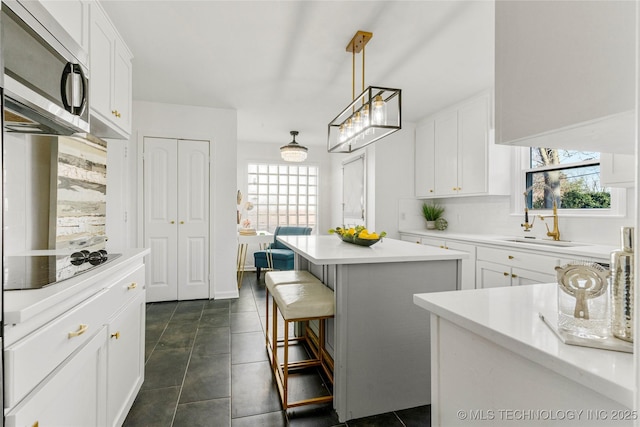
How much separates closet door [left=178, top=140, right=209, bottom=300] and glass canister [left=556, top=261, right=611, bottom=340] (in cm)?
394

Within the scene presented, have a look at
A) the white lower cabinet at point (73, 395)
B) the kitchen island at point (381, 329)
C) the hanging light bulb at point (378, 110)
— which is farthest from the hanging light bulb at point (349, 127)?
the white lower cabinet at point (73, 395)

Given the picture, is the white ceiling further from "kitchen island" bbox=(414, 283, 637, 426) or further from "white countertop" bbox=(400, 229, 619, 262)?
"kitchen island" bbox=(414, 283, 637, 426)

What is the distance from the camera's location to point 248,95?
143 inches

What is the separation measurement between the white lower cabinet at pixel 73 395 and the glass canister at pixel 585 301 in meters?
1.28

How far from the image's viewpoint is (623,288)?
0.60 metres

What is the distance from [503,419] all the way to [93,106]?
2.27 metres

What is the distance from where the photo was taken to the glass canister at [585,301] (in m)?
0.64

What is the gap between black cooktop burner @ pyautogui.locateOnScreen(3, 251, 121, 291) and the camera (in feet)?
3.37

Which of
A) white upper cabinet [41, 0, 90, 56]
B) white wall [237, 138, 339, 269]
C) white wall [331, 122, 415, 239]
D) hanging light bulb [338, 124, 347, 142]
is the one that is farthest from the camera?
white wall [237, 138, 339, 269]

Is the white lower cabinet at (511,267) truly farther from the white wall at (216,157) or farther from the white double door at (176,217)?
the white double door at (176,217)

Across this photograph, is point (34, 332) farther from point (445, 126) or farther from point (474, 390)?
point (445, 126)

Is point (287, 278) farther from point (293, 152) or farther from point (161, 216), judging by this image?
point (293, 152)

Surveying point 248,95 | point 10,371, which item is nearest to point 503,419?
point 10,371

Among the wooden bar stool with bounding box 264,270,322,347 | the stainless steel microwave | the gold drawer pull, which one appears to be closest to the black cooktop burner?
the gold drawer pull
